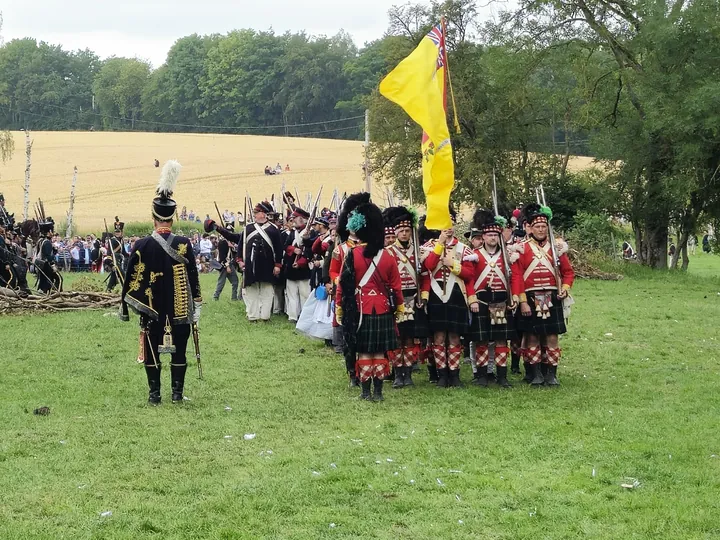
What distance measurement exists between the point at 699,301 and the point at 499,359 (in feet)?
35.3

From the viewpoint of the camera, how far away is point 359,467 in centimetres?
730

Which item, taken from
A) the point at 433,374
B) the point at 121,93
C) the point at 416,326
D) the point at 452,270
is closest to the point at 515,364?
the point at 433,374

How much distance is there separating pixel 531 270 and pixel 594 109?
18462 millimetres

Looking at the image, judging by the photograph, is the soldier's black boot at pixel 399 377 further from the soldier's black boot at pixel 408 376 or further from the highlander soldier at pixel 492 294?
the highlander soldier at pixel 492 294

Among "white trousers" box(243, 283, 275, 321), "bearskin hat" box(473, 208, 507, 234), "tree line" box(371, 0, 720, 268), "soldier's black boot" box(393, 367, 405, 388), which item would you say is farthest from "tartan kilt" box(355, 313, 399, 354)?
"tree line" box(371, 0, 720, 268)

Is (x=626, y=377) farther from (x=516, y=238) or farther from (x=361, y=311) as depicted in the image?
(x=361, y=311)

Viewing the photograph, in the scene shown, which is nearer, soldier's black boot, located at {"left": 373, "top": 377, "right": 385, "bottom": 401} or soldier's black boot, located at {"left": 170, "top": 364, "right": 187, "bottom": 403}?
soldier's black boot, located at {"left": 170, "top": 364, "right": 187, "bottom": 403}

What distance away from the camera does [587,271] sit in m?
25.4

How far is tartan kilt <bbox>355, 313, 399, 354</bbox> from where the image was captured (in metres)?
9.81

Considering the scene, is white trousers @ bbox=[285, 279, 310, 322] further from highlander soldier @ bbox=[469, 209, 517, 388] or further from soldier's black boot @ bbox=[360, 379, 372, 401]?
soldier's black boot @ bbox=[360, 379, 372, 401]

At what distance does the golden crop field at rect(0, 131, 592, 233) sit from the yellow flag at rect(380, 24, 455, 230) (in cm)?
3707

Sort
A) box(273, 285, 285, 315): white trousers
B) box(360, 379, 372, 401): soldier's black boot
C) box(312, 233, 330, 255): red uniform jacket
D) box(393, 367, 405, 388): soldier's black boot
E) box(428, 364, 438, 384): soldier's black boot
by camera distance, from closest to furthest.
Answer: box(360, 379, 372, 401): soldier's black boot
box(393, 367, 405, 388): soldier's black boot
box(428, 364, 438, 384): soldier's black boot
box(312, 233, 330, 255): red uniform jacket
box(273, 285, 285, 315): white trousers

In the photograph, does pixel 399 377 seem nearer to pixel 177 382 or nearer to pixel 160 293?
pixel 177 382

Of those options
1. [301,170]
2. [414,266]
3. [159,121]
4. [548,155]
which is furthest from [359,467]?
[159,121]
